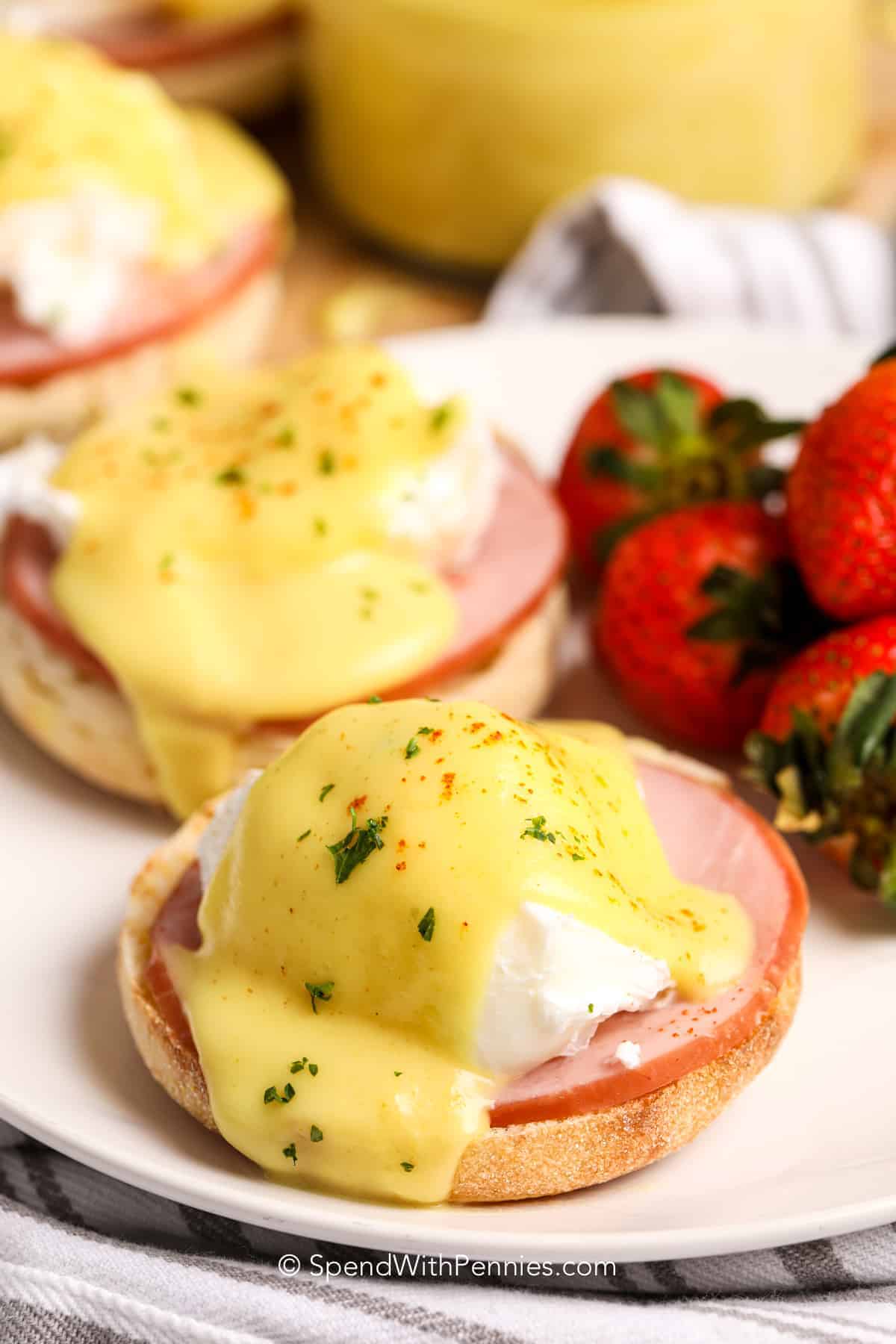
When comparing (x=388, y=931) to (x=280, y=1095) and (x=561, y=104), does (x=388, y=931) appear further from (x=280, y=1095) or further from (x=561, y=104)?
(x=561, y=104)

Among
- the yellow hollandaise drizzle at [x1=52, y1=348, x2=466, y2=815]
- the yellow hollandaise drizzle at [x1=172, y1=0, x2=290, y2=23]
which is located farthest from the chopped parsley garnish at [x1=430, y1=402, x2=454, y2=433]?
the yellow hollandaise drizzle at [x1=172, y1=0, x2=290, y2=23]

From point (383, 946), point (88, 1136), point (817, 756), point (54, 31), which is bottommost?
point (817, 756)

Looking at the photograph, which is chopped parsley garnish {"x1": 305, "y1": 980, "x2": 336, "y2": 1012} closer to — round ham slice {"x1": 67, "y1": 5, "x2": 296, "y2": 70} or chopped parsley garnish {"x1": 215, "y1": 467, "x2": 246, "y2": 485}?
chopped parsley garnish {"x1": 215, "y1": 467, "x2": 246, "y2": 485}

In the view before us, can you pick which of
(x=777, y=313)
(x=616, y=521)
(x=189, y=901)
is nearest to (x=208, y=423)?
(x=616, y=521)

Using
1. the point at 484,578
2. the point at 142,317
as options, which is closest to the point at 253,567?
the point at 484,578

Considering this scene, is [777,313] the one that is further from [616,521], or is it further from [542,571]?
[542,571]
